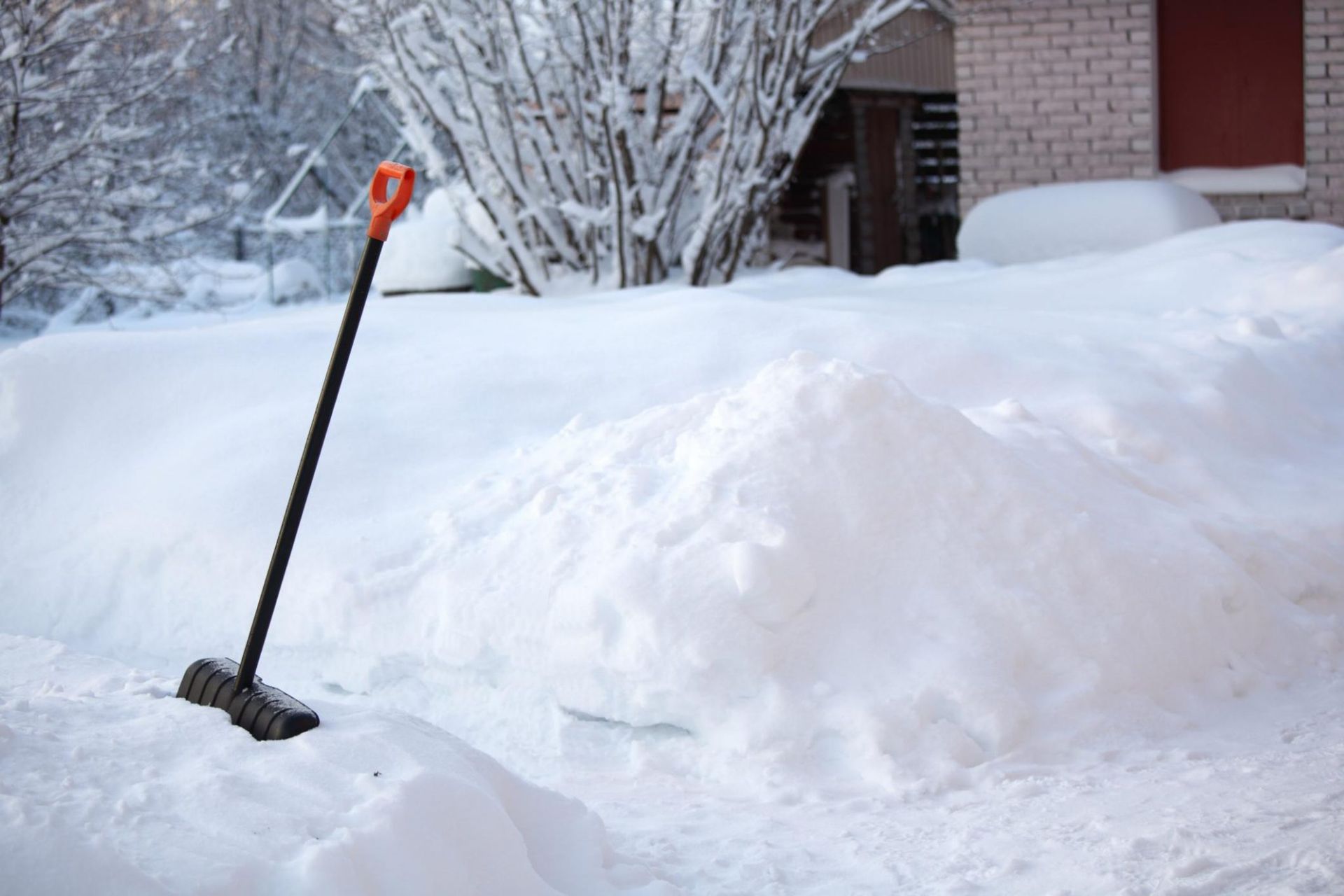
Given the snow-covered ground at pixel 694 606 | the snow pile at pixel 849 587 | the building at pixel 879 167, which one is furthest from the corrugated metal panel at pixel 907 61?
the snow pile at pixel 849 587

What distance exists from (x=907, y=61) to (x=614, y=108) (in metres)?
6.48

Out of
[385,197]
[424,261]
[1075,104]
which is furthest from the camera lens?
[424,261]

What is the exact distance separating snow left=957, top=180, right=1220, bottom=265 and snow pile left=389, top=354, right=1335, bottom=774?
4.61 m

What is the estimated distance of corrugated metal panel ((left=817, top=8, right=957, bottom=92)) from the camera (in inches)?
451

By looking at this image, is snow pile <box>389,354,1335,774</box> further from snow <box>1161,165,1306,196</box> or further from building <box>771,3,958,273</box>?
building <box>771,3,958,273</box>

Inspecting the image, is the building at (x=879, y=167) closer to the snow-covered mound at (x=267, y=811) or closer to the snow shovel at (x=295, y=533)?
the snow shovel at (x=295, y=533)

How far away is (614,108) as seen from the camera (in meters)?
6.72

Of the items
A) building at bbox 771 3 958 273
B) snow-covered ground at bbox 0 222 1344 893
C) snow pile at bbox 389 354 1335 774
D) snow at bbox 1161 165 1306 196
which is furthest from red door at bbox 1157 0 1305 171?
snow pile at bbox 389 354 1335 774

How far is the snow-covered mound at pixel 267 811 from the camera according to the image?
68.0 inches

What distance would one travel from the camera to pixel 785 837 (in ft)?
7.93

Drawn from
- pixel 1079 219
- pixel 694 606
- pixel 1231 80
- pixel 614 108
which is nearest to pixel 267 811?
pixel 694 606

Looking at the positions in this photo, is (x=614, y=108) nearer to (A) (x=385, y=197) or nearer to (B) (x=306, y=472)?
(A) (x=385, y=197)

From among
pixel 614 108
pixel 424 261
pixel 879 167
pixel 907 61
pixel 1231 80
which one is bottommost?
pixel 424 261

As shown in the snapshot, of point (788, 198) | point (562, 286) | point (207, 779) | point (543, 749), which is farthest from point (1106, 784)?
point (788, 198)
